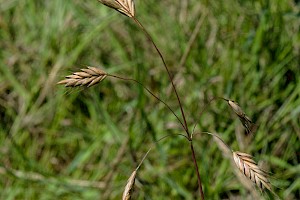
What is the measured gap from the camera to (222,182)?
2014 millimetres

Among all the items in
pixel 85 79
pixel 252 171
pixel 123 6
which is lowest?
pixel 252 171

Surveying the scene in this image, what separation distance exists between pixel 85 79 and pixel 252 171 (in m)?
0.35

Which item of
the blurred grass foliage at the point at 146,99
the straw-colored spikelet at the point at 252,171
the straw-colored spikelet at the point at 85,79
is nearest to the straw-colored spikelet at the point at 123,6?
the straw-colored spikelet at the point at 85,79

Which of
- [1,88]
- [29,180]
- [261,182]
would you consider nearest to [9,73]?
[1,88]

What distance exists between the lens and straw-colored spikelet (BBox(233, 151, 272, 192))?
1073 mm

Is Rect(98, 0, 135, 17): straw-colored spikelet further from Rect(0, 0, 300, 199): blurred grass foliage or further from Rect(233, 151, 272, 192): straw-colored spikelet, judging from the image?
Rect(0, 0, 300, 199): blurred grass foliage

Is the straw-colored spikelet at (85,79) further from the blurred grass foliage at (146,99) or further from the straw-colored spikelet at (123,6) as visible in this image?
the blurred grass foliage at (146,99)

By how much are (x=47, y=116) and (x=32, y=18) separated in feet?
1.86

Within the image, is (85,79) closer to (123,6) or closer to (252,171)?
(123,6)

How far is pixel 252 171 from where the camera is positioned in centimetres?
110

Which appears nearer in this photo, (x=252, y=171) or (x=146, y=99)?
(x=252, y=171)

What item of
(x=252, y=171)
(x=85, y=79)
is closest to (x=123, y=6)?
(x=85, y=79)

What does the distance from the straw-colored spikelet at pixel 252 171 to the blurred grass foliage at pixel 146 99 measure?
78 centimetres

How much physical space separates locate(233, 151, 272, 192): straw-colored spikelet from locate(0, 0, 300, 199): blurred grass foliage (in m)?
0.78
